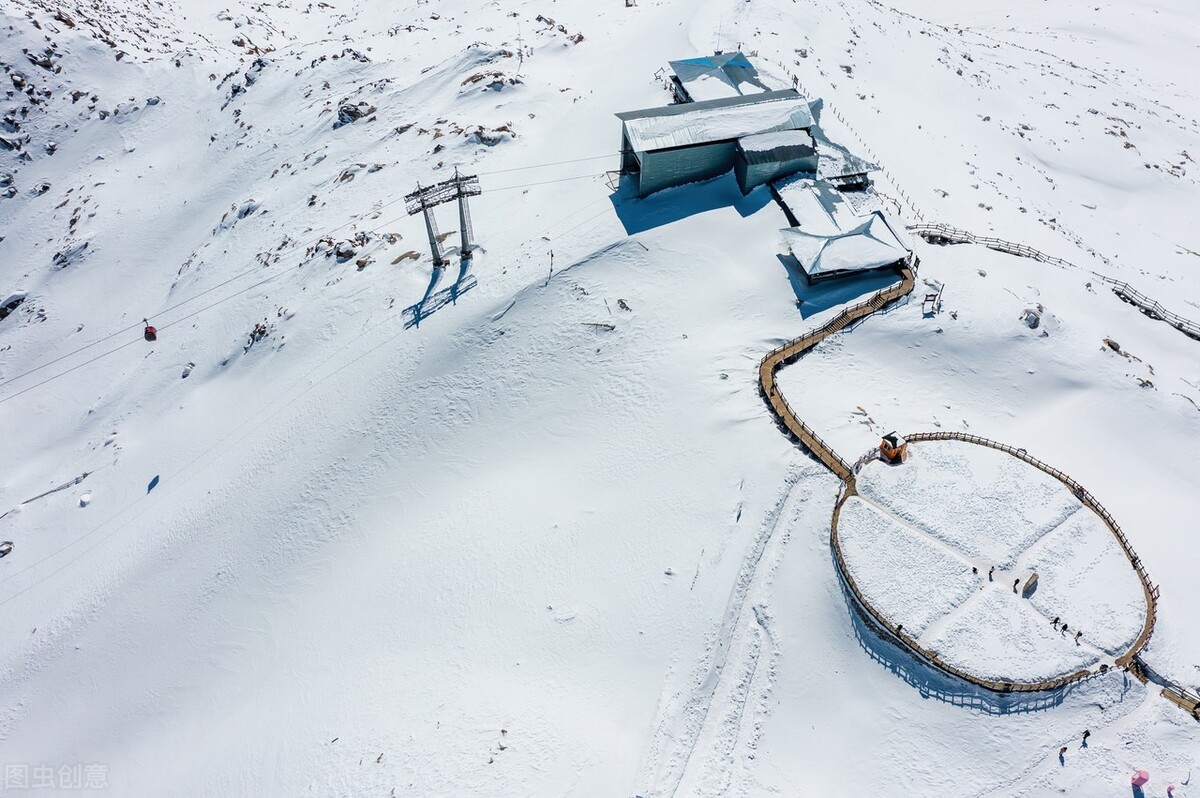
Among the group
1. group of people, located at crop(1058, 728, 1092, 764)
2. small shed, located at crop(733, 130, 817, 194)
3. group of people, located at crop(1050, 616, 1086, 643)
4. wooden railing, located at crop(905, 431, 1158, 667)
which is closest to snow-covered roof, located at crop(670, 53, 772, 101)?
small shed, located at crop(733, 130, 817, 194)

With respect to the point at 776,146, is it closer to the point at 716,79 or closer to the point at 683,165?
the point at 683,165

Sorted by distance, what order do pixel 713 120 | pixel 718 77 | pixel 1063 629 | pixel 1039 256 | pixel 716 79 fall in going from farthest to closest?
pixel 718 77, pixel 716 79, pixel 713 120, pixel 1039 256, pixel 1063 629

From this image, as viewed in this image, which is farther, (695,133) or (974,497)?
(695,133)

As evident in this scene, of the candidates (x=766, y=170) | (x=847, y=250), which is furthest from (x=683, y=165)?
(x=847, y=250)

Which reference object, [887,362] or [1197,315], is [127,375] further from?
[1197,315]

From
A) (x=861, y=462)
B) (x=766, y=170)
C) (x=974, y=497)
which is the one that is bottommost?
(x=974, y=497)
